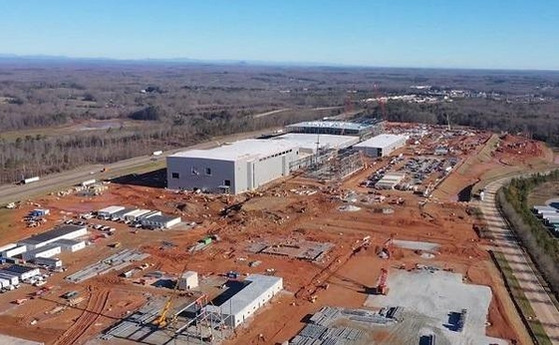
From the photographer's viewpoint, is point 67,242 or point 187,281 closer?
point 187,281

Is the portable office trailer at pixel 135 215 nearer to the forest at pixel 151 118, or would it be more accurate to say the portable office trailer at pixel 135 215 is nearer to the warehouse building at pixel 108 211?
the warehouse building at pixel 108 211

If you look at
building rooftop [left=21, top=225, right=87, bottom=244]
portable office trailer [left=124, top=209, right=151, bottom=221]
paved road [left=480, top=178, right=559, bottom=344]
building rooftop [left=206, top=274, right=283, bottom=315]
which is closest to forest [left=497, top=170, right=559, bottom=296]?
paved road [left=480, top=178, right=559, bottom=344]

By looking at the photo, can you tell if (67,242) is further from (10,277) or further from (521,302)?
(521,302)

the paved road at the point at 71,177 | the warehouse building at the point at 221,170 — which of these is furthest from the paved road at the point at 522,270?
the paved road at the point at 71,177

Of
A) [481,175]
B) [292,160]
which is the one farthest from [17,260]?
[481,175]

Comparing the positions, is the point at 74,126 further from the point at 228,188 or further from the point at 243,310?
the point at 243,310

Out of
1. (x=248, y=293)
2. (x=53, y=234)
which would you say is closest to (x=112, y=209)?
(x=53, y=234)
